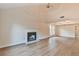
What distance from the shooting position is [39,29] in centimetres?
257

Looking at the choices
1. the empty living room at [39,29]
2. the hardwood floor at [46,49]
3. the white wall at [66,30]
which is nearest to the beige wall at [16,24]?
the empty living room at [39,29]

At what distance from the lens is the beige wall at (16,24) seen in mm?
Answer: 2441

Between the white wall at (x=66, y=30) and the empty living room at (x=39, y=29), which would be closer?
the empty living room at (x=39, y=29)

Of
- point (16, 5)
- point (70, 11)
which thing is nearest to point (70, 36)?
point (70, 11)

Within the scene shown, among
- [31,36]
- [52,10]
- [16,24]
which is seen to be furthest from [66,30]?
[16,24]

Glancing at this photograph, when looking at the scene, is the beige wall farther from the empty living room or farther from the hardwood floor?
the hardwood floor

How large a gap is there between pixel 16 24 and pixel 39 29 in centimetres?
40

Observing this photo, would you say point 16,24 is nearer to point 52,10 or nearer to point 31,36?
point 31,36

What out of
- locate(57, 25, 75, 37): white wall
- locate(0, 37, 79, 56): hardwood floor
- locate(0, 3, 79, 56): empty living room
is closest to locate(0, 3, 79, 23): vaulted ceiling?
locate(0, 3, 79, 56): empty living room

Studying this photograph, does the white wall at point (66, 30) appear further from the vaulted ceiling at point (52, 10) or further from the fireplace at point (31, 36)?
the fireplace at point (31, 36)

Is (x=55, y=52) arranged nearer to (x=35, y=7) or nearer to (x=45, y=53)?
(x=45, y=53)

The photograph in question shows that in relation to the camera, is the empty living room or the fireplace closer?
the empty living room

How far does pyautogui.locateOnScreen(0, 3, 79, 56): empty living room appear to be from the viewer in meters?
2.43

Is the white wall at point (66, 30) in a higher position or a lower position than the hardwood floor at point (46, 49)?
higher
